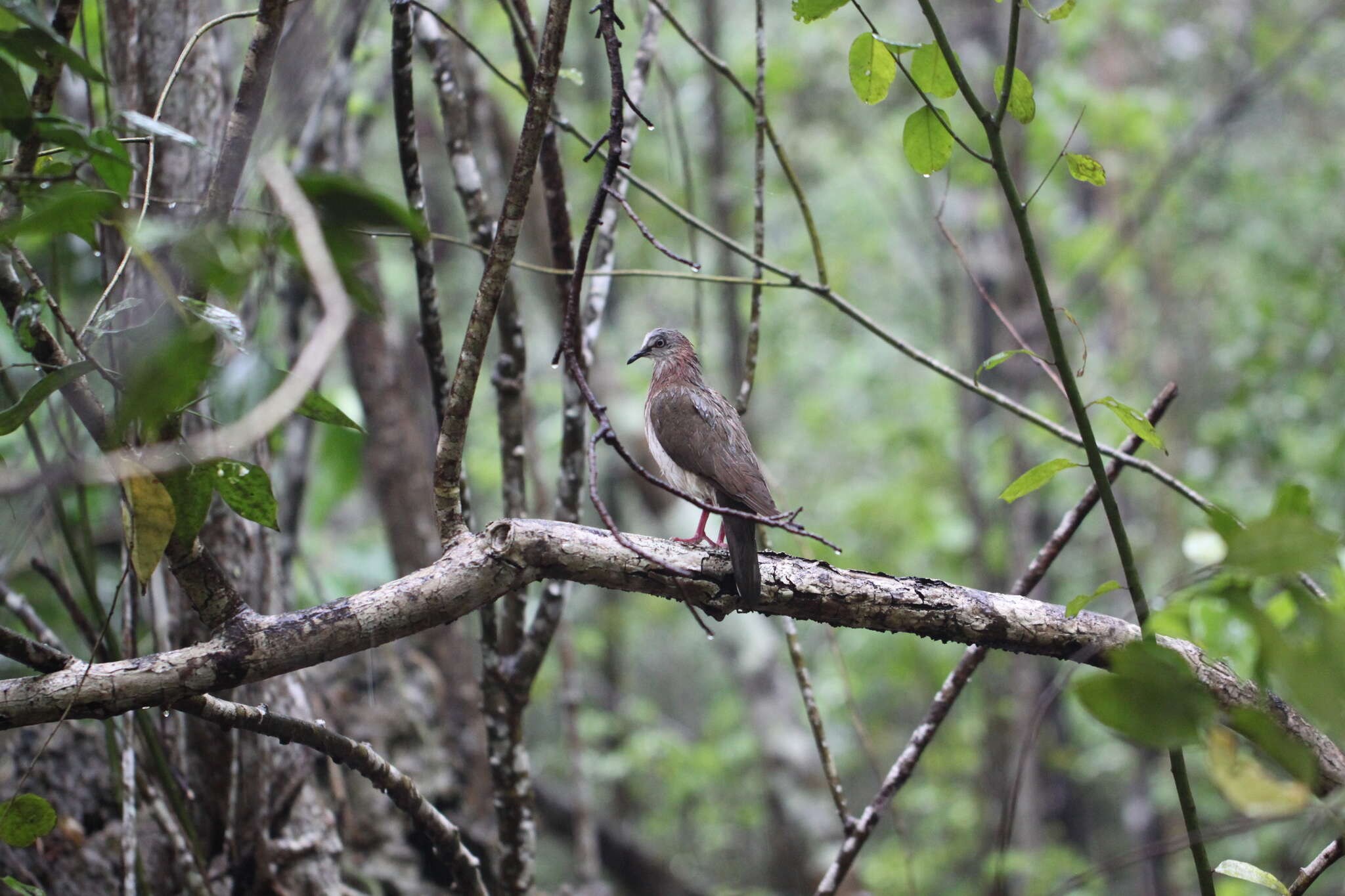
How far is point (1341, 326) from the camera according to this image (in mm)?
6812

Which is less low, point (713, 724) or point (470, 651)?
point (713, 724)

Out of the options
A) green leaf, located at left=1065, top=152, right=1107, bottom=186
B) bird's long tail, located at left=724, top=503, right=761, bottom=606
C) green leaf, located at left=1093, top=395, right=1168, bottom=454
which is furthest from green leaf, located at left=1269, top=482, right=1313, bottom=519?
bird's long tail, located at left=724, top=503, right=761, bottom=606

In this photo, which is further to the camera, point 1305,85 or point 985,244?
point 1305,85

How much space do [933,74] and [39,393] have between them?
5.28 feet

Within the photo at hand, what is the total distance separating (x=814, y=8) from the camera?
1.72 metres

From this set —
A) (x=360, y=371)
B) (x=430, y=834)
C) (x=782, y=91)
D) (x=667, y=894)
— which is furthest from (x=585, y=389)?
(x=782, y=91)

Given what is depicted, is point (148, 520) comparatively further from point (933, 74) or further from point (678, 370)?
point (678, 370)

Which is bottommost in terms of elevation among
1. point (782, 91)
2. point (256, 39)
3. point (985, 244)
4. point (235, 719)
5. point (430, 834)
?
point (430, 834)

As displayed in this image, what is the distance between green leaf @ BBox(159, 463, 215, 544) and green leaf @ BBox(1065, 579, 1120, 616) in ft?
4.42

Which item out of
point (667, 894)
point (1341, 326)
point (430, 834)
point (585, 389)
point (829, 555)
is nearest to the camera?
point (585, 389)

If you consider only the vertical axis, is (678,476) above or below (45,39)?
above

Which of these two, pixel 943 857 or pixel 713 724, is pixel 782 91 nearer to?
pixel 713 724

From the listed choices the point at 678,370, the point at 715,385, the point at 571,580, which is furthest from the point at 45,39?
the point at 715,385

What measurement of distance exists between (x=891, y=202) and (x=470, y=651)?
722cm
